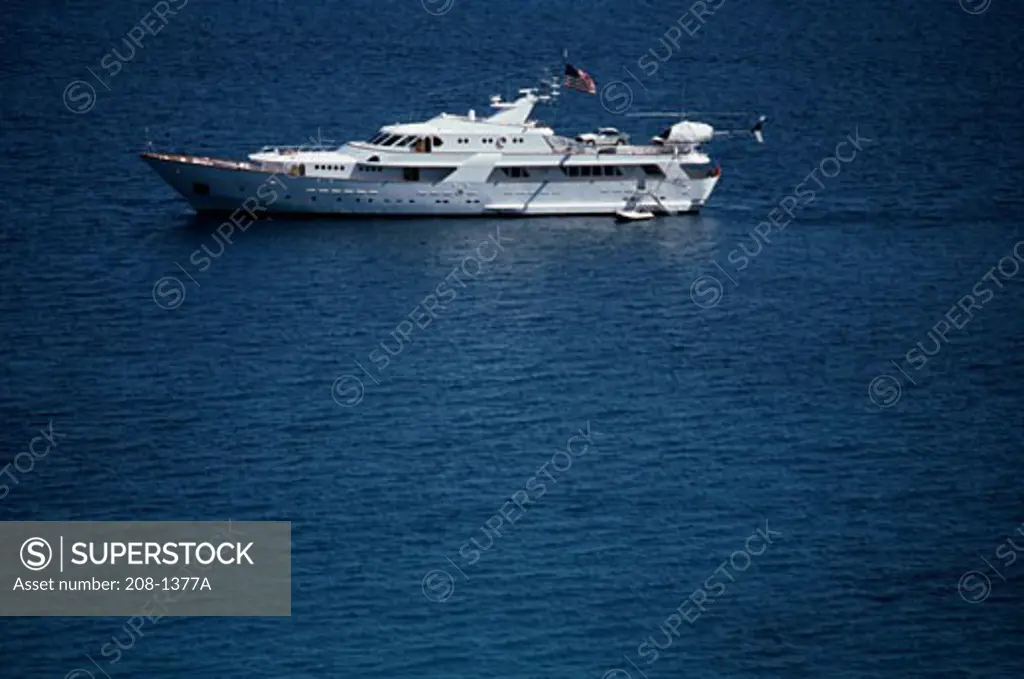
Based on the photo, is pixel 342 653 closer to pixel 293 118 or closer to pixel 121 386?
pixel 121 386

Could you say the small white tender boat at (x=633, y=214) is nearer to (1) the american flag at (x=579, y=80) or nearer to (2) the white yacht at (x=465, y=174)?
(2) the white yacht at (x=465, y=174)

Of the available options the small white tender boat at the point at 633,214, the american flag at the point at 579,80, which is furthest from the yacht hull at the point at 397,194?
the american flag at the point at 579,80

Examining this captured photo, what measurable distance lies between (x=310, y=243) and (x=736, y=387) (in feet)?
117

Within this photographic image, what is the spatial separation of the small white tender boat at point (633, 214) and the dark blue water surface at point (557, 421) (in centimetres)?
92

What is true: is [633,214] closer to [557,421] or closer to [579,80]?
[579,80]

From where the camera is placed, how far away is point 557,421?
134 meters

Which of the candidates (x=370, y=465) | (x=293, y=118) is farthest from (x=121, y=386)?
(x=293, y=118)

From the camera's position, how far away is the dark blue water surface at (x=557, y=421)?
112m

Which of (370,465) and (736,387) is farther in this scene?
(736,387)

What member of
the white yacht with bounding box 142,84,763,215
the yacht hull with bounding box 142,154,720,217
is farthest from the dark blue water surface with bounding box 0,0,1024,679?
the white yacht with bounding box 142,84,763,215

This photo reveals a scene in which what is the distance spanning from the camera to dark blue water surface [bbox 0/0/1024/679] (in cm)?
11231

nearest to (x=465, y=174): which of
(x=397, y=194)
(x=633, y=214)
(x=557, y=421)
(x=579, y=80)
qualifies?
(x=397, y=194)

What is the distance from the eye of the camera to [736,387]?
13938 centimetres

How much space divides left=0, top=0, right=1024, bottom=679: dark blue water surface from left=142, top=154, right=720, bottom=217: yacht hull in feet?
4.85
